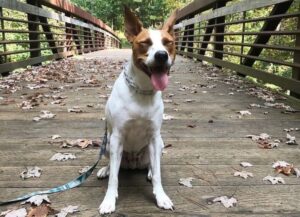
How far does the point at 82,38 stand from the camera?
657 inches

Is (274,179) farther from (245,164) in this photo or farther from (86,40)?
(86,40)

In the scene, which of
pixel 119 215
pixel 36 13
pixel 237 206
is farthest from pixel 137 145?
pixel 36 13

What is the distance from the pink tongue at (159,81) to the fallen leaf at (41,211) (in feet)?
3.23

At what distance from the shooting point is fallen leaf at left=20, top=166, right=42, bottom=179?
306 cm

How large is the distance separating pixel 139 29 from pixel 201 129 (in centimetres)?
196

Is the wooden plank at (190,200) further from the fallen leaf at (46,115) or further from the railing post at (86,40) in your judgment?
the railing post at (86,40)

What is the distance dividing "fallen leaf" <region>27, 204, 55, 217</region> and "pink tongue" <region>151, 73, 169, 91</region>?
0.99 meters

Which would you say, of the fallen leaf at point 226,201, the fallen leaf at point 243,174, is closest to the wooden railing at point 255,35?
the fallen leaf at point 243,174

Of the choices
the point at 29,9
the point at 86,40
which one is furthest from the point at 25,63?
the point at 86,40

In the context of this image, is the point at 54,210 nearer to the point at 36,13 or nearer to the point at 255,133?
the point at 255,133

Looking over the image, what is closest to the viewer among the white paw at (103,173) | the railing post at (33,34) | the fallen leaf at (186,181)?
the fallen leaf at (186,181)

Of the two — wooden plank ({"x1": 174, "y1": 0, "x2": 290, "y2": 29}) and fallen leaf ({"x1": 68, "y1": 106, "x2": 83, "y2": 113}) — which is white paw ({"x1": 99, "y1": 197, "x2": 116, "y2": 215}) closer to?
fallen leaf ({"x1": 68, "y1": 106, "x2": 83, "y2": 113})

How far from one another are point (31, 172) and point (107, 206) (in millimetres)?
864

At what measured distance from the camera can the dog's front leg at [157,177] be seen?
102 inches
